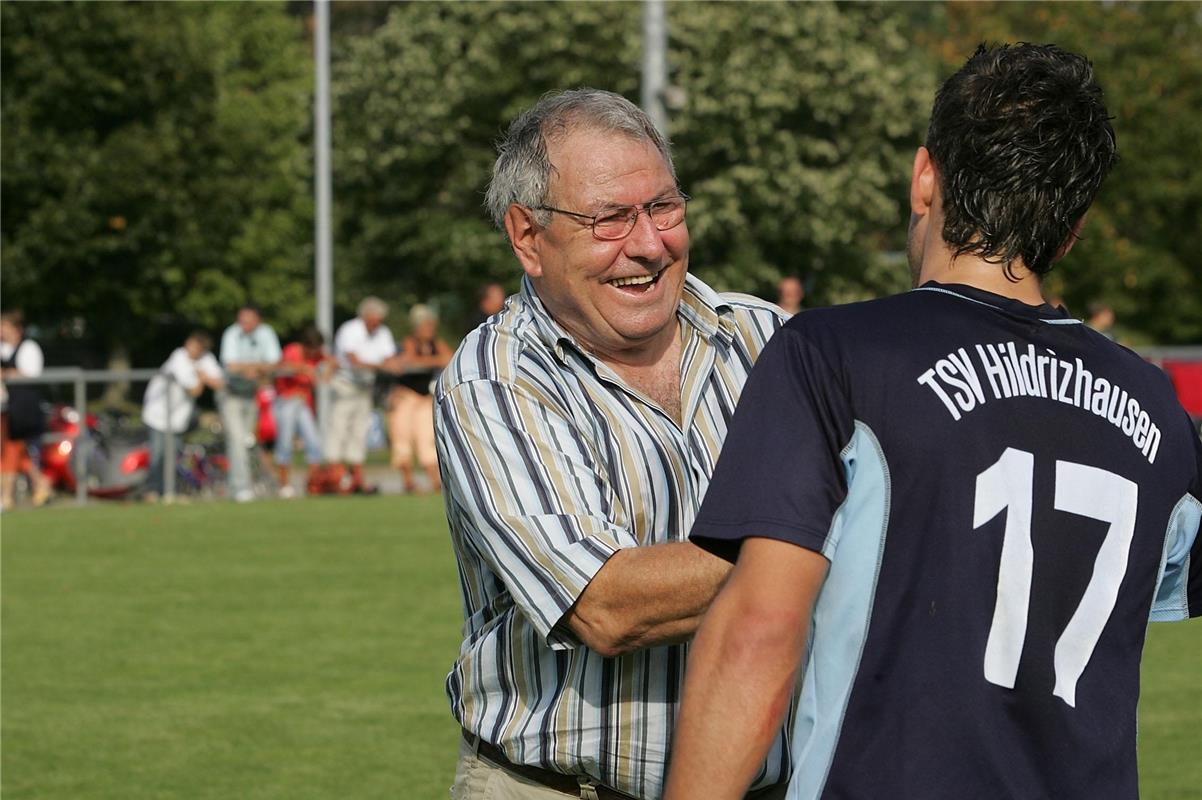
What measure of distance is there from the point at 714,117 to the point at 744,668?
3585 centimetres

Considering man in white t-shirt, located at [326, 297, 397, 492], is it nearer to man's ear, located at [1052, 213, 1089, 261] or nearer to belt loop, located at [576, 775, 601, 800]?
belt loop, located at [576, 775, 601, 800]

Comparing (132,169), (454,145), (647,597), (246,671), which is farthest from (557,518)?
(454,145)

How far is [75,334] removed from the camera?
41.4m

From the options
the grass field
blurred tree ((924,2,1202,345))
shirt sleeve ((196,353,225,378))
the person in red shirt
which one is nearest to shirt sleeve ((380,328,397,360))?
the person in red shirt

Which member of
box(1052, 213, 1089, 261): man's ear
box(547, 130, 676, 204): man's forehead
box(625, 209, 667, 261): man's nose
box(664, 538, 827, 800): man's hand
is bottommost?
box(664, 538, 827, 800): man's hand

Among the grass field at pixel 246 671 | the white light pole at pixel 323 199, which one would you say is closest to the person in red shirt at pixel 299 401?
the grass field at pixel 246 671

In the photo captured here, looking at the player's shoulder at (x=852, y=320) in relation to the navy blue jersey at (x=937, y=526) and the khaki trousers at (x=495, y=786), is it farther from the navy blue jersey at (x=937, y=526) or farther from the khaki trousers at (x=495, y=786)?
the khaki trousers at (x=495, y=786)

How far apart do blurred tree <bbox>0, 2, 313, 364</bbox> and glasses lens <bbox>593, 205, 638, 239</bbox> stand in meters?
32.6

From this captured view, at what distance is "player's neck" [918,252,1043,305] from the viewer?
94.5 inches

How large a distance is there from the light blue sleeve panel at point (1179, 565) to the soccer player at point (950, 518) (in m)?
0.12

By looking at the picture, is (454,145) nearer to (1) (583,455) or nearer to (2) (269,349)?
(2) (269,349)

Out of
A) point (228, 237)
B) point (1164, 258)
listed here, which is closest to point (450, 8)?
point (228, 237)

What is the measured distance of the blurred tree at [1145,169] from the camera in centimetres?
4166

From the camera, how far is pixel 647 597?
279 centimetres
